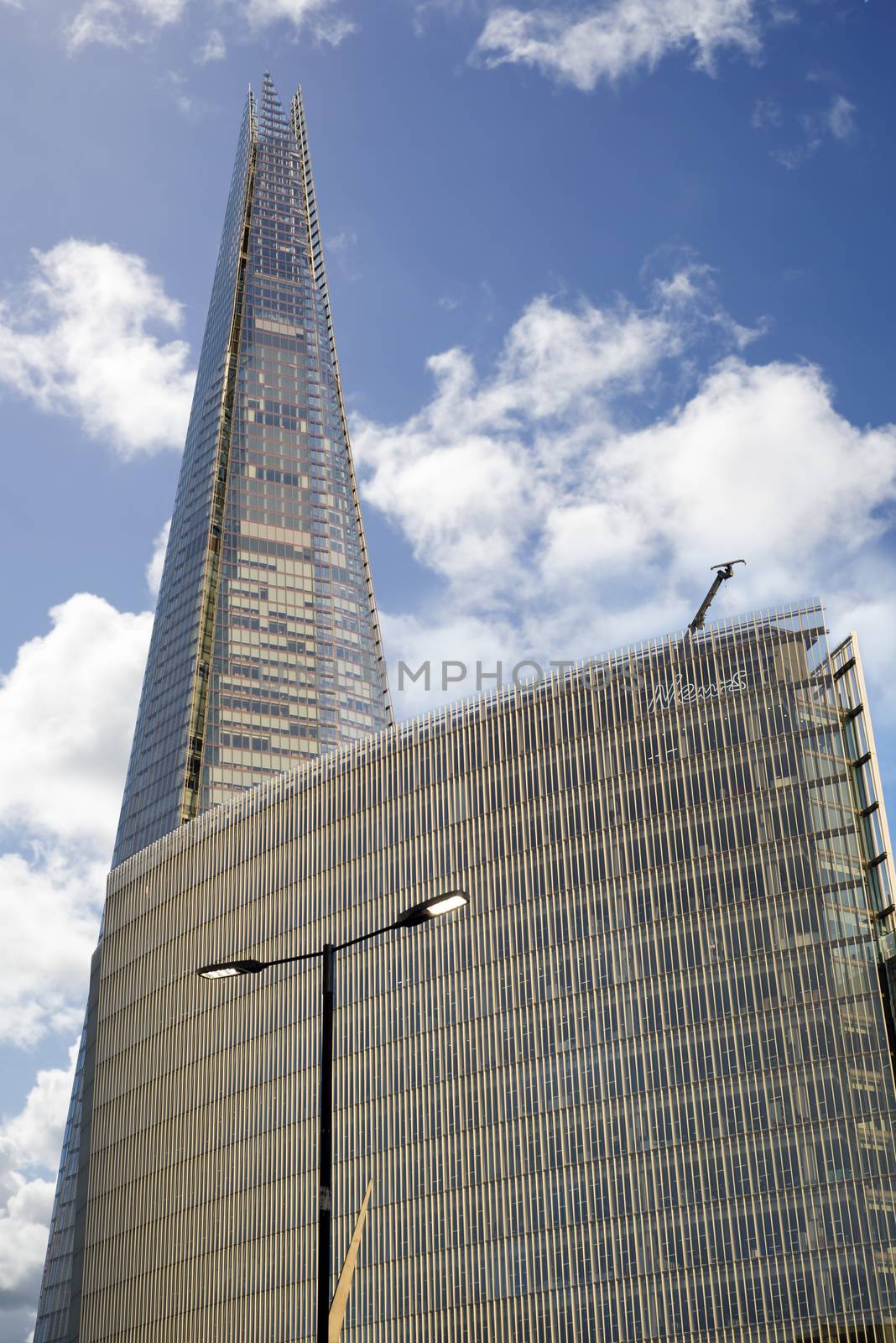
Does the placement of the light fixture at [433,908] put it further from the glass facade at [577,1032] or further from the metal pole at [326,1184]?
the glass facade at [577,1032]

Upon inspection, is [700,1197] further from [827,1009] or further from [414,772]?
[414,772]

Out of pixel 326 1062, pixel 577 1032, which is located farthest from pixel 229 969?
pixel 577 1032

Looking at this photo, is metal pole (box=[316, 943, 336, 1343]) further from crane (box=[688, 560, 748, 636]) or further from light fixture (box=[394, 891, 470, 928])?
crane (box=[688, 560, 748, 636])

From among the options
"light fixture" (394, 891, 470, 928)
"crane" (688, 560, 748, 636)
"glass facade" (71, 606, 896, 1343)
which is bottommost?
"light fixture" (394, 891, 470, 928)

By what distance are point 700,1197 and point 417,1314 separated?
2327cm

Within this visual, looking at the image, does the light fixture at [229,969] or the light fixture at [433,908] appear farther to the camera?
the light fixture at [229,969]

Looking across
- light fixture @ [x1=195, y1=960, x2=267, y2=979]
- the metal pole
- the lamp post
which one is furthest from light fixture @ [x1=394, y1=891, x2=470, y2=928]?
light fixture @ [x1=195, y1=960, x2=267, y2=979]

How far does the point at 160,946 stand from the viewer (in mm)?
146000

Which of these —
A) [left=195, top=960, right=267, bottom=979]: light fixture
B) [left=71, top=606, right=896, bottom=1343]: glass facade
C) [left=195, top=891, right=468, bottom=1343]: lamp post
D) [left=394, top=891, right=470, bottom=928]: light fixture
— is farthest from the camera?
[left=71, top=606, right=896, bottom=1343]: glass facade

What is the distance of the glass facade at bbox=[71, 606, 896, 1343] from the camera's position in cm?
9475

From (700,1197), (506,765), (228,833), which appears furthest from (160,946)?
(700,1197)

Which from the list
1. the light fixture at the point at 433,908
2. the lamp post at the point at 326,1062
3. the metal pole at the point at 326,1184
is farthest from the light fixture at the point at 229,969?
the light fixture at the point at 433,908

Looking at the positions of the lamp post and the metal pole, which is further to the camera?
the metal pole

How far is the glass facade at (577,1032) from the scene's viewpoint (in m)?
94.8
